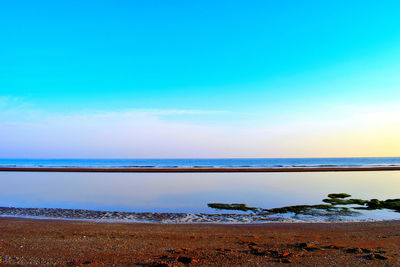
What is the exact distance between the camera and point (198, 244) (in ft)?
34.2

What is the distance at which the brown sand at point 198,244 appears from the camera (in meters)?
8.40

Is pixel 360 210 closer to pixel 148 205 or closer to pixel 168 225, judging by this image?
pixel 168 225

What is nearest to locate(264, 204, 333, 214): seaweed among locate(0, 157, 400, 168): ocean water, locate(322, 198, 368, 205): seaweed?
locate(322, 198, 368, 205): seaweed

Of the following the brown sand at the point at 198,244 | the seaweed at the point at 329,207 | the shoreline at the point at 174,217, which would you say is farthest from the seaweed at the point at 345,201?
the brown sand at the point at 198,244

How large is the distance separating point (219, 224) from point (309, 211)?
271 inches

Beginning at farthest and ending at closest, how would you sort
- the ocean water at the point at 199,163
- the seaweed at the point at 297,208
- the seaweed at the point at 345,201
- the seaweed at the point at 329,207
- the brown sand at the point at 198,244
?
1. the ocean water at the point at 199,163
2. the seaweed at the point at 345,201
3. the seaweed at the point at 329,207
4. the seaweed at the point at 297,208
5. the brown sand at the point at 198,244

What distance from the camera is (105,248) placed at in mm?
9672

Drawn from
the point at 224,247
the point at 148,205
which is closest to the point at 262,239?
the point at 224,247

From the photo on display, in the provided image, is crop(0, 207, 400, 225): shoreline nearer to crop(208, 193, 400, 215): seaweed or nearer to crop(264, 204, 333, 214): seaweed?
crop(264, 204, 333, 214): seaweed

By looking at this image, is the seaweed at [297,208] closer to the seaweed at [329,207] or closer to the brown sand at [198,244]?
the seaweed at [329,207]

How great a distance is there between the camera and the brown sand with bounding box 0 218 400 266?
27.6ft

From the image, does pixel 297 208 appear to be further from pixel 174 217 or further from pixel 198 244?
pixel 198 244

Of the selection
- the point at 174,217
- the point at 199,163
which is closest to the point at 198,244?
the point at 174,217

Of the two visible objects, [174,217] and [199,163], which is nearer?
[174,217]
